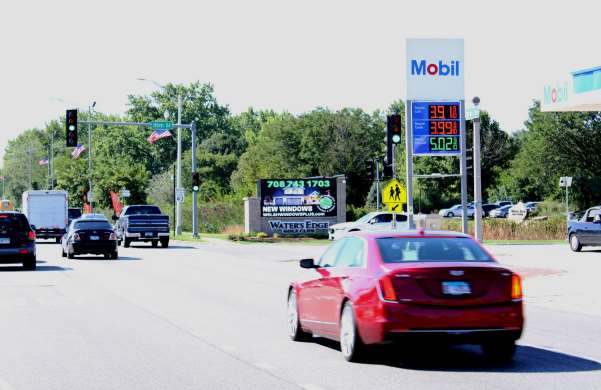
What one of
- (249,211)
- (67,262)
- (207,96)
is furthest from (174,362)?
(207,96)

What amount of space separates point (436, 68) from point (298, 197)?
27445 mm

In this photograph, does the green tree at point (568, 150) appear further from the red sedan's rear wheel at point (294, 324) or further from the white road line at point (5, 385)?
the white road line at point (5, 385)

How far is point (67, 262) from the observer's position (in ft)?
118

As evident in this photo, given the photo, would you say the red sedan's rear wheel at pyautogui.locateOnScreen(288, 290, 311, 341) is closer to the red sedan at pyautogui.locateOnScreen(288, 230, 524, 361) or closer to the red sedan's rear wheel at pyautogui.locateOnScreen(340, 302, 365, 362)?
the red sedan at pyautogui.locateOnScreen(288, 230, 524, 361)

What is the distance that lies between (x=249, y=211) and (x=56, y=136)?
133872 millimetres

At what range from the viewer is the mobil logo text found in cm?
3650

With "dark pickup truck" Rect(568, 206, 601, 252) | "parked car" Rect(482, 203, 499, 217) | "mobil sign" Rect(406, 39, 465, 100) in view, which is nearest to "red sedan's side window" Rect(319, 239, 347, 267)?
"mobil sign" Rect(406, 39, 465, 100)

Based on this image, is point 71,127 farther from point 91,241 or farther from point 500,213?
point 500,213

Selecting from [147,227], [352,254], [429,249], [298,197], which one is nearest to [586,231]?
[147,227]

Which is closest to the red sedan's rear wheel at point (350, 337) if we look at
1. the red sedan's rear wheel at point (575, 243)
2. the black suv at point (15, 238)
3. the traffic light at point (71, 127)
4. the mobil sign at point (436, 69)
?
the black suv at point (15, 238)

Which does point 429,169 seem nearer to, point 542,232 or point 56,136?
point 542,232

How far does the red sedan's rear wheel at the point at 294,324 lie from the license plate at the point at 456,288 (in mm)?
3029

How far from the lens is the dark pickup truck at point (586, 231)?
38.9m

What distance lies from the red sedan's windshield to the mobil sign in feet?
80.7
